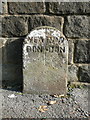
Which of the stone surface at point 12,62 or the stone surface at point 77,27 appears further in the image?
the stone surface at point 12,62

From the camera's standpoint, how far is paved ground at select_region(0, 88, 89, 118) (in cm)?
279

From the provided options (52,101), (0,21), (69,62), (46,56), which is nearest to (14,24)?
(0,21)

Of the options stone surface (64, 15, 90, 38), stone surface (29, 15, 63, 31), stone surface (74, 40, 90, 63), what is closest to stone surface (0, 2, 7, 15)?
stone surface (29, 15, 63, 31)

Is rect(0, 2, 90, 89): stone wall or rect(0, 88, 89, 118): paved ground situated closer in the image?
rect(0, 88, 89, 118): paved ground

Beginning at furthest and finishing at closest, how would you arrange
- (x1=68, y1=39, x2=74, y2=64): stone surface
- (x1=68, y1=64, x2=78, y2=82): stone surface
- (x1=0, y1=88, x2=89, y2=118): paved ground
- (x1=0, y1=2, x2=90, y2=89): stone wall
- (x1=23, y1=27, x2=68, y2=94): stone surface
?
(x1=68, y1=64, x2=78, y2=82): stone surface
(x1=68, y1=39, x2=74, y2=64): stone surface
(x1=0, y1=2, x2=90, y2=89): stone wall
(x1=23, y1=27, x2=68, y2=94): stone surface
(x1=0, y1=88, x2=89, y2=118): paved ground

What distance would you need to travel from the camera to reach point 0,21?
3.29 m

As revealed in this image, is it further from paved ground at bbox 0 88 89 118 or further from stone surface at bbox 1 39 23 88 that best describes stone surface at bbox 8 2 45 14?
paved ground at bbox 0 88 89 118

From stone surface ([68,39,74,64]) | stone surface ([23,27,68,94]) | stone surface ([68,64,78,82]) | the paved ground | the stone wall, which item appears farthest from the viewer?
stone surface ([68,64,78,82])

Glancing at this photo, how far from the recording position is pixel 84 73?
136 inches

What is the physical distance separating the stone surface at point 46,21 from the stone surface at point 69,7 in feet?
0.35

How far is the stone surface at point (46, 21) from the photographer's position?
3.23 m

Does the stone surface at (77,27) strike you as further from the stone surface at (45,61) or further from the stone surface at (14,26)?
the stone surface at (14,26)

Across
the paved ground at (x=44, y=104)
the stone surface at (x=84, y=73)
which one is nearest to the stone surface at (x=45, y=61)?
the paved ground at (x=44, y=104)

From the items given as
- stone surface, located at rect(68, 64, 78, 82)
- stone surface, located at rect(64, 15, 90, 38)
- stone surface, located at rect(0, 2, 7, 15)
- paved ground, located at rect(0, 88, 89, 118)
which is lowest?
paved ground, located at rect(0, 88, 89, 118)
